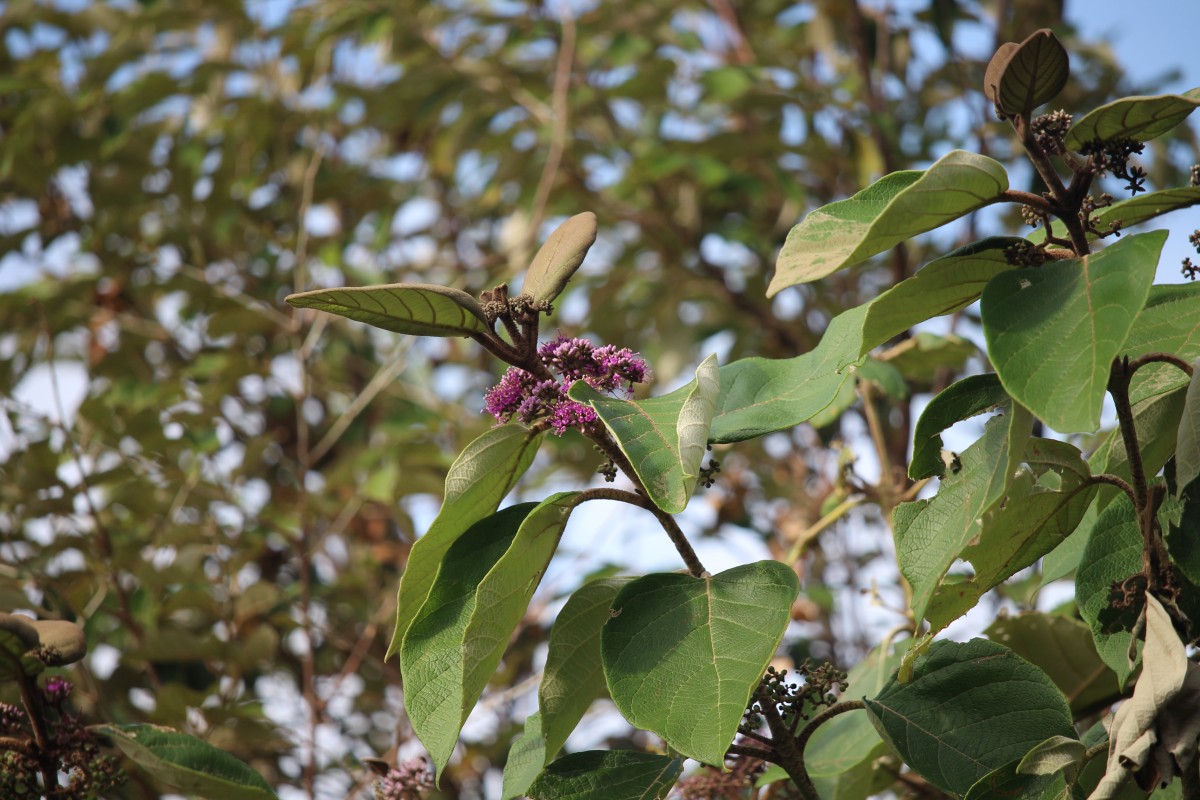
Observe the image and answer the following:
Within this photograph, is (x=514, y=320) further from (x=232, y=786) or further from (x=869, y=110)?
(x=869, y=110)

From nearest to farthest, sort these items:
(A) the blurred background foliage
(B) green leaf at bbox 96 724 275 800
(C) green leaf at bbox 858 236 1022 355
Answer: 1. (C) green leaf at bbox 858 236 1022 355
2. (B) green leaf at bbox 96 724 275 800
3. (A) the blurred background foliage

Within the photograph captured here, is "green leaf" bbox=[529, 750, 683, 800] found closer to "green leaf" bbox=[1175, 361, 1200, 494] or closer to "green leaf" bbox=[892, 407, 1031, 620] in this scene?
"green leaf" bbox=[892, 407, 1031, 620]

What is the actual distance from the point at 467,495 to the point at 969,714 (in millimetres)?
464

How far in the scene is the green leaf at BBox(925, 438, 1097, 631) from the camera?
37.0 inches

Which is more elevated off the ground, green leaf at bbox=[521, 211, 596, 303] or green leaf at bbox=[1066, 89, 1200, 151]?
green leaf at bbox=[1066, 89, 1200, 151]

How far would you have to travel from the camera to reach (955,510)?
0.88 meters

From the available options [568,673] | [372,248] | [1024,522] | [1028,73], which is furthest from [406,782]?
[372,248]

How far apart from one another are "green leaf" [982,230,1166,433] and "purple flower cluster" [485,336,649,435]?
0.31 m

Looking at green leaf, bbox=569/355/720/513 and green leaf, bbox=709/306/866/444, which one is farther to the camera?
green leaf, bbox=709/306/866/444

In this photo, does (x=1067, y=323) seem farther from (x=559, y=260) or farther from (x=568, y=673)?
(x=568, y=673)

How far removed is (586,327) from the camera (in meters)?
3.39

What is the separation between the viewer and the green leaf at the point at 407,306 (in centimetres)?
84

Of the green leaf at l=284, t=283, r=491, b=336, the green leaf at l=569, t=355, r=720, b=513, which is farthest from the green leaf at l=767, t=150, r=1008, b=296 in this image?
the green leaf at l=284, t=283, r=491, b=336

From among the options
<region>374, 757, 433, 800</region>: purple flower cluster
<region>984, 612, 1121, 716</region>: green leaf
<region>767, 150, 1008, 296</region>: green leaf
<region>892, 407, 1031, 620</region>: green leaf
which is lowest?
<region>984, 612, 1121, 716</region>: green leaf
